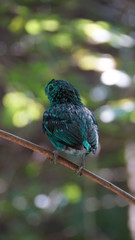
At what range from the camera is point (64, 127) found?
3.44 m

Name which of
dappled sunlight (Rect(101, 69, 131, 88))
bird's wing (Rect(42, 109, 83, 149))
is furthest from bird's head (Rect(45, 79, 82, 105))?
dappled sunlight (Rect(101, 69, 131, 88))

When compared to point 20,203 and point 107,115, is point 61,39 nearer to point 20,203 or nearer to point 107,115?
point 107,115

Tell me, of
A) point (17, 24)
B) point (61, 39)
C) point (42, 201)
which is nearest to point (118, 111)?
point (61, 39)

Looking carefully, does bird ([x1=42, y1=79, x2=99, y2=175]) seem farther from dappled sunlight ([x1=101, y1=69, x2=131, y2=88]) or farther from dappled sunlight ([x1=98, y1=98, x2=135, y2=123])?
dappled sunlight ([x1=101, y1=69, x2=131, y2=88])

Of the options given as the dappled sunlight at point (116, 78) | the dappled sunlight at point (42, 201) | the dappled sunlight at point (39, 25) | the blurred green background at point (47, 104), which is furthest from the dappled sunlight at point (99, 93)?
the dappled sunlight at point (42, 201)

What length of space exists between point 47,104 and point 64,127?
162cm

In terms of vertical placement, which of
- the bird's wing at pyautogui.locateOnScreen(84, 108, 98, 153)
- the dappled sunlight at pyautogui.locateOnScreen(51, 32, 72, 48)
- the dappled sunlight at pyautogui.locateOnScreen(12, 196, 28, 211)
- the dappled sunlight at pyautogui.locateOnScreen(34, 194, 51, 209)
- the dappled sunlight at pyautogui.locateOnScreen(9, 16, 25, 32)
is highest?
the dappled sunlight at pyautogui.locateOnScreen(9, 16, 25, 32)

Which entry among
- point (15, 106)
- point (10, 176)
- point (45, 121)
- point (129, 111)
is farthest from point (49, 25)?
point (10, 176)

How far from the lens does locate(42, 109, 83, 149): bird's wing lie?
330 cm

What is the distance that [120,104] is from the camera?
181 inches

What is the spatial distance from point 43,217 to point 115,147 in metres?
1.13

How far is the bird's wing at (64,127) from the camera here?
3.30 meters

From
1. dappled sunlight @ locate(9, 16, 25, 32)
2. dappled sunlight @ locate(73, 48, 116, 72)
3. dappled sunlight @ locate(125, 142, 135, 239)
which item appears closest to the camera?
dappled sunlight @ locate(73, 48, 116, 72)

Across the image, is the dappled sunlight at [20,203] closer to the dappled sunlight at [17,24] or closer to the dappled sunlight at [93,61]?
the dappled sunlight at [93,61]
